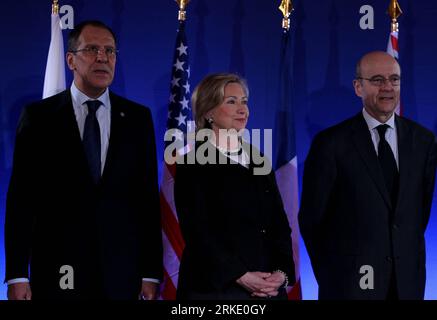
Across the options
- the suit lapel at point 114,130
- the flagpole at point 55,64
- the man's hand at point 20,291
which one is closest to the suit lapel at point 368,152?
the suit lapel at point 114,130

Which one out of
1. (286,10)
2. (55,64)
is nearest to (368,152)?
(286,10)

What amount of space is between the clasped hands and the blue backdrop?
6.70 ft

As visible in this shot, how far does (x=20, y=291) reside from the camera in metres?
3.13

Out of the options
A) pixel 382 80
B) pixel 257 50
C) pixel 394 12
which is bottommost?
pixel 382 80

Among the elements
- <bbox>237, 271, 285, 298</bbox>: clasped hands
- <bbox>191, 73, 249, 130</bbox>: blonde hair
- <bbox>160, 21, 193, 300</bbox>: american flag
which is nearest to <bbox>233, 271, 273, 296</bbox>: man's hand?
<bbox>237, 271, 285, 298</bbox>: clasped hands

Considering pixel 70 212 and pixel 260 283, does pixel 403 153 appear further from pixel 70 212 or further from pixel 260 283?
pixel 70 212

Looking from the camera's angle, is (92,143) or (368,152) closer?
(92,143)

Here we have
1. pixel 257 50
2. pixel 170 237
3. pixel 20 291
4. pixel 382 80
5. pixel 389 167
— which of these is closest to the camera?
pixel 20 291

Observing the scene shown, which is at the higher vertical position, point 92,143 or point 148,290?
point 92,143

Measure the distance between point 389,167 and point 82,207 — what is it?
1.41 m

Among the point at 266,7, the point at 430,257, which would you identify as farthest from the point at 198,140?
the point at 430,257

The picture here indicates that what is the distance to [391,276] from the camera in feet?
10.9

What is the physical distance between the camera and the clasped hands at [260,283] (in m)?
2.90

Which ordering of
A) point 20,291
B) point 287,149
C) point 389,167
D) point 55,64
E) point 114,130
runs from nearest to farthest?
point 20,291 → point 114,130 → point 389,167 → point 55,64 → point 287,149
